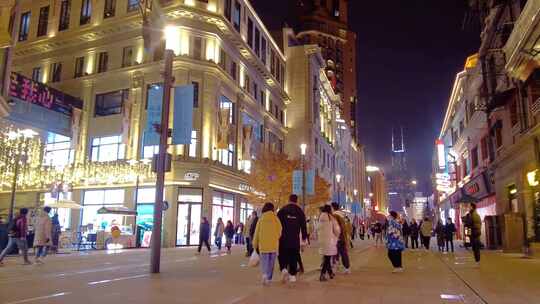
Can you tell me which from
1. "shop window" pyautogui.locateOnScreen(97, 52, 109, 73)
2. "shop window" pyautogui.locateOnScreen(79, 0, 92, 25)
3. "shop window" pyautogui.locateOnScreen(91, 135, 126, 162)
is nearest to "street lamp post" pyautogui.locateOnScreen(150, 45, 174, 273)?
"shop window" pyautogui.locateOnScreen(91, 135, 126, 162)

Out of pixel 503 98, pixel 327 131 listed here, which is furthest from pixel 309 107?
pixel 503 98

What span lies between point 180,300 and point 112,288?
212cm

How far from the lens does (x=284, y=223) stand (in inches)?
404

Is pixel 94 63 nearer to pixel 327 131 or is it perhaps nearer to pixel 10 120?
pixel 10 120

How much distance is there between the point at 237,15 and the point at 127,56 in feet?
33.9

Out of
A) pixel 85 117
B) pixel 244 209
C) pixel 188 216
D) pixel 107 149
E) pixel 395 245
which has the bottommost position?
pixel 395 245

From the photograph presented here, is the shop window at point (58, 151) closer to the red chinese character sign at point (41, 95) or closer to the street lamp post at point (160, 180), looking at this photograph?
the red chinese character sign at point (41, 95)

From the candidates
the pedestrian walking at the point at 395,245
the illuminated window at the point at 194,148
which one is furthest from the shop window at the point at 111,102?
the pedestrian walking at the point at 395,245

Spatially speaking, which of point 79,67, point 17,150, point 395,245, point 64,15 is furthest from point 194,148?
point 395,245

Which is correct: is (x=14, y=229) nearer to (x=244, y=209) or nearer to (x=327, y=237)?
(x=327, y=237)

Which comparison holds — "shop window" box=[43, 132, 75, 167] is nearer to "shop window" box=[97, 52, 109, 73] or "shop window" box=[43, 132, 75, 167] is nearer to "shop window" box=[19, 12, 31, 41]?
"shop window" box=[97, 52, 109, 73]

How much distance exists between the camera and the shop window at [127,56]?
119 feet

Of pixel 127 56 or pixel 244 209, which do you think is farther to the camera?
pixel 244 209

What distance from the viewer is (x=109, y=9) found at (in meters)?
37.7
